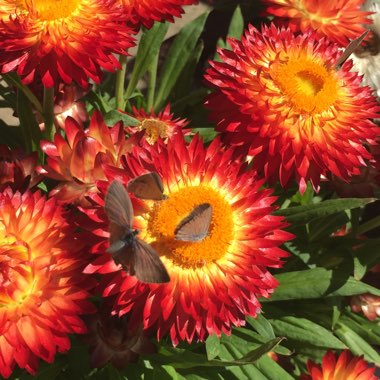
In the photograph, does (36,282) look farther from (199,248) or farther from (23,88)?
(23,88)

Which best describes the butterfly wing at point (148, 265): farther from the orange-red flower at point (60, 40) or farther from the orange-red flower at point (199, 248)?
the orange-red flower at point (60, 40)

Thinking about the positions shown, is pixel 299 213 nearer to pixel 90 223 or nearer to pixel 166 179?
pixel 166 179

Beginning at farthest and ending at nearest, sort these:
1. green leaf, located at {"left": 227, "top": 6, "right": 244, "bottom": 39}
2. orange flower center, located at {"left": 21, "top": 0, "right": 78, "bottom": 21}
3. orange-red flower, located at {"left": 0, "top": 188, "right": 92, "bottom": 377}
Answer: green leaf, located at {"left": 227, "top": 6, "right": 244, "bottom": 39}, orange flower center, located at {"left": 21, "top": 0, "right": 78, "bottom": 21}, orange-red flower, located at {"left": 0, "top": 188, "right": 92, "bottom": 377}

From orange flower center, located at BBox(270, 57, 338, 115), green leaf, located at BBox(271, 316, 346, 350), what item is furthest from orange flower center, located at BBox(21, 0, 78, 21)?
green leaf, located at BBox(271, 316, 346, 350)

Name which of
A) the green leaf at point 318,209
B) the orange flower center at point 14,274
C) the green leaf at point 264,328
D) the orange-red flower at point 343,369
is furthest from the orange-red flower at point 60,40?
the orange-red flower at point 343,369

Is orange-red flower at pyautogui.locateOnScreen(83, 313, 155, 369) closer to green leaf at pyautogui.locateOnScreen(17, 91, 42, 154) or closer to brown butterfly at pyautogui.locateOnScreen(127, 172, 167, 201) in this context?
brown butterfly at pyautogui.locateOnScreen(127, 172, 167, 201)

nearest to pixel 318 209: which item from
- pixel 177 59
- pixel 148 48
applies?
pixel 148 48
